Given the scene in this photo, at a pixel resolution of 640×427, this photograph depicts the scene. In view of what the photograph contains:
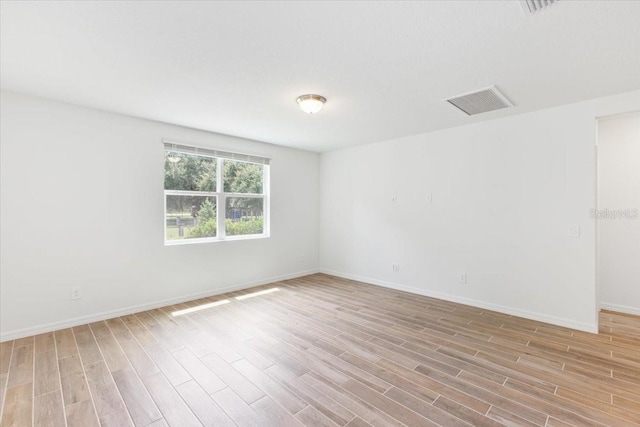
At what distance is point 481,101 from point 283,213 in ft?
11.6

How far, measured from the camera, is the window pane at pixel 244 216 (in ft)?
15.5

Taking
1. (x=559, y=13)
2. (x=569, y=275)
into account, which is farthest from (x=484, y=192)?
(x=559, y=13)

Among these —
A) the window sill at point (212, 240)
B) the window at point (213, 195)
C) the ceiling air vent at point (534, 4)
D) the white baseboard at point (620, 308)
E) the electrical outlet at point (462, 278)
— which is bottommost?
the white baseboard at point (620, 308)

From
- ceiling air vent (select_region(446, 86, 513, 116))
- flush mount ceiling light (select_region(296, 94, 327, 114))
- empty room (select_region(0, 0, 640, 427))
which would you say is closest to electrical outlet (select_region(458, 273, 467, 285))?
empty room (select_region(0, 0, 640, 427))

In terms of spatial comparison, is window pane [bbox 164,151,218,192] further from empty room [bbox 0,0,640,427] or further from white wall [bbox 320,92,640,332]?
white wall [bbox 320,92,640,332]

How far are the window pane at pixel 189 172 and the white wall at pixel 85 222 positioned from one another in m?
0.17

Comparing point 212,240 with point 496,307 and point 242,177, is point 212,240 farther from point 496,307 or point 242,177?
point 496,307

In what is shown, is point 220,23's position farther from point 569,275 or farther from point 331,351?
point 569,275

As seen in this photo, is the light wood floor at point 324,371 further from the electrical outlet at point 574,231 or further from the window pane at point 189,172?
the window pane at point 189,172

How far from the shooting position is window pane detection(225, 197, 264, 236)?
4.72m

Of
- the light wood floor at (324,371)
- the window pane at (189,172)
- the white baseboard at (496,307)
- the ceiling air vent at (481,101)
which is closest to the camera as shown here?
the light wood floor at (324,371)

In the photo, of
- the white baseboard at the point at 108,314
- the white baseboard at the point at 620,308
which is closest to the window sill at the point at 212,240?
the white baseboard at the point at 108,314

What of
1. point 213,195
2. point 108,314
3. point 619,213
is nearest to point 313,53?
point 213,195

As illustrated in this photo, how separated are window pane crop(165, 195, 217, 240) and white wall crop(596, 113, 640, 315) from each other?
524 cm
